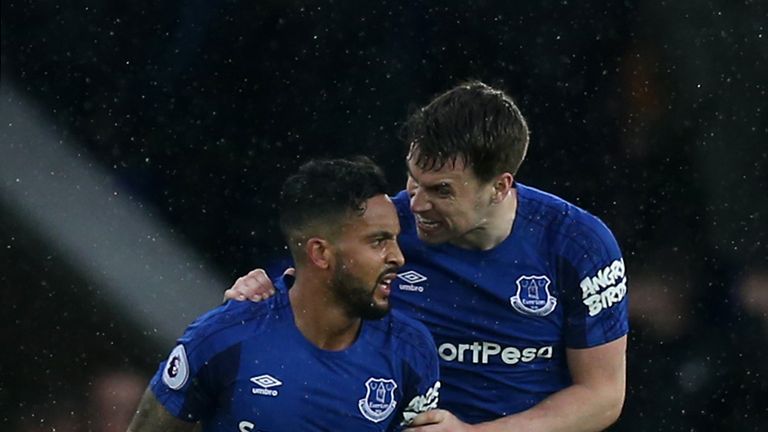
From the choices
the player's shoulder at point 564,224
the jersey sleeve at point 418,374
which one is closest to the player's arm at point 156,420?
the jersey sleeve at point 418,374

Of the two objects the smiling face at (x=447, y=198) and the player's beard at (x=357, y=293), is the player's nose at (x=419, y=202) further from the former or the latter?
the player's beard at (x=357, y=293)

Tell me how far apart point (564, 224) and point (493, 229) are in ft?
0.62

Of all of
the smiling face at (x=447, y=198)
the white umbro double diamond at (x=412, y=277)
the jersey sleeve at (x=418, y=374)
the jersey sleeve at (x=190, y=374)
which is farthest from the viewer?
the white umbro double diamond at (x=412, y=277)

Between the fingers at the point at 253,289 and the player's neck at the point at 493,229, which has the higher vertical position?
the fingers at the point at 253,289

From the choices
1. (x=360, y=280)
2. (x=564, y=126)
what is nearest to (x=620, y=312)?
(x=360, y=280)

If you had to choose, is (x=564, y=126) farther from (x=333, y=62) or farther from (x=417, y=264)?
(x=417, y=264)

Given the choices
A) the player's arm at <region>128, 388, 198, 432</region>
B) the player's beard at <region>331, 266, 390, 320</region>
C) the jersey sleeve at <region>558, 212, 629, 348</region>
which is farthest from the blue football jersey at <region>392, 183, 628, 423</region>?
the player's arm at <region>128, 388, 198, 432</region>

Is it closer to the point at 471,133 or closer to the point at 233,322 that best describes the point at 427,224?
the point at 471,133

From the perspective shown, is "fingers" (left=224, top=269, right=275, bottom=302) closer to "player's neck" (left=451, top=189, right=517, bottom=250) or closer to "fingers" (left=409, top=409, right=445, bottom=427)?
"fingers" (left=409, top=409, right=445, bottom=427)

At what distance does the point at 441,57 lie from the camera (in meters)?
5.91

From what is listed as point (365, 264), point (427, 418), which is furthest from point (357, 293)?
point (427, 418)

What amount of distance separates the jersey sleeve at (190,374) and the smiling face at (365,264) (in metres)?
0.33

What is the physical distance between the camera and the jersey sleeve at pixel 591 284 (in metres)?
4.37

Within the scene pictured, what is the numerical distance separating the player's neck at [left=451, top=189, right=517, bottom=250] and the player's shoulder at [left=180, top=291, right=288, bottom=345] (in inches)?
24.1
